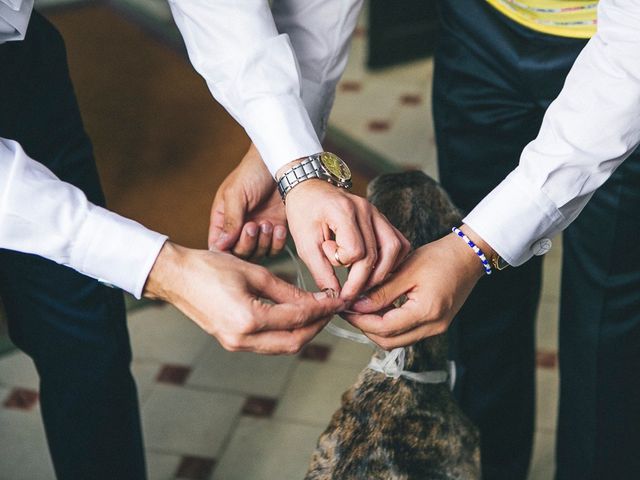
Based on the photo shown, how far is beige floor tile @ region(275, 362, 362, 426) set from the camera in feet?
9.14

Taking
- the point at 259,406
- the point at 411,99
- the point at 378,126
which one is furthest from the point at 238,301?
the point at 411,99

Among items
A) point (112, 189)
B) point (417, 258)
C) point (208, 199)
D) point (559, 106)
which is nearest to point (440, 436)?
point (417, 258)

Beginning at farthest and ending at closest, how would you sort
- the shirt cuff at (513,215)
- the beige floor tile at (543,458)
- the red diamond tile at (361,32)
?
the red diamond tile at (361,32) → the beige floor tile at (543,458) → the shirt cuff at (513,215)

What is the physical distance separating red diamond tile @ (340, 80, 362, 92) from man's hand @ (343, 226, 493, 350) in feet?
12.1

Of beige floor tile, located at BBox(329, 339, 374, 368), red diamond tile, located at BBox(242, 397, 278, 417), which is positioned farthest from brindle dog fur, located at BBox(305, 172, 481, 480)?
beige floor tile, located at BBox(329, 339, 374, 368)

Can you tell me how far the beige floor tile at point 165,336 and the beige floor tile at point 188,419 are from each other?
174 millimetres

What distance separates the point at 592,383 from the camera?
5.97 feet

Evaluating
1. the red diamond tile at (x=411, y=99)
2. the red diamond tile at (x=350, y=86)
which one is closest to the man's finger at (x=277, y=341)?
the red diamond tile at (x=411, y=99)

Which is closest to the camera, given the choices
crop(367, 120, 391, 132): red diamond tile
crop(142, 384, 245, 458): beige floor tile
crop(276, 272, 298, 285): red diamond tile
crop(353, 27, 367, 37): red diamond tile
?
crop(142, 384, 245, 458): beige floor tile

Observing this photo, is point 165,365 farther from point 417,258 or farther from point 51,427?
point 417,258

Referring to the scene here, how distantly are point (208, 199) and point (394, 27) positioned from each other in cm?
195

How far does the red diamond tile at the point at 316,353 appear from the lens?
3.04 m

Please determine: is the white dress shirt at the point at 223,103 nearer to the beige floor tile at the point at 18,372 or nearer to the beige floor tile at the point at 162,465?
the beige floor tile at the point at 162,465

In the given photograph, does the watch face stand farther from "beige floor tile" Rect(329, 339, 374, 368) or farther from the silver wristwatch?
"beige floor tile" Rect(329, 339, 374, 368)
